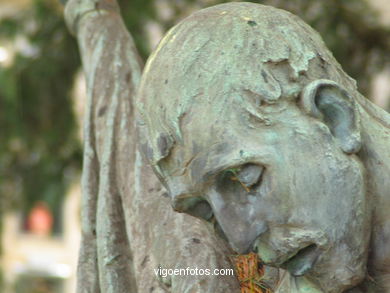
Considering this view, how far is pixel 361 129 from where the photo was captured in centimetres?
176

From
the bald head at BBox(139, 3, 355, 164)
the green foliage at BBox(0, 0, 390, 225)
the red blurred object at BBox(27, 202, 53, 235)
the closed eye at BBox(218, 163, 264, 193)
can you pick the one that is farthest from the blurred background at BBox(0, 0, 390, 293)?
the red blurred object at BBox(27, 202, 53, 235)

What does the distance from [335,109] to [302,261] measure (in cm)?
24

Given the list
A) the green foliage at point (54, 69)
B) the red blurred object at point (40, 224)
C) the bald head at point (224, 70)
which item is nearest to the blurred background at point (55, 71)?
the green foliage at point (54, 69)

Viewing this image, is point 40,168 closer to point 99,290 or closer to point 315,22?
point 315,22

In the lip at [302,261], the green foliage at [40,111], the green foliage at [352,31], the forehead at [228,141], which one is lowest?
the green foliage at [40,111]

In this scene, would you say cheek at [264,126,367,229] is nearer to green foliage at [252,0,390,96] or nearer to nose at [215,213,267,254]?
nose at [215,213,267,254]

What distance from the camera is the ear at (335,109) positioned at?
1699mm

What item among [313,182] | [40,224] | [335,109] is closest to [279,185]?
[313,182]

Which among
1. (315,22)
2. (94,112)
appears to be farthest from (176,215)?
(315,22)

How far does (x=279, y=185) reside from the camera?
5.49 feet

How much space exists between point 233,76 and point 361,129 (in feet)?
0.75

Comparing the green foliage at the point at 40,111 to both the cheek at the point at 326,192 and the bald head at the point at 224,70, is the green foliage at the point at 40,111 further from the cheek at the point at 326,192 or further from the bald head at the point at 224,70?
the cheek at the point at 326,192

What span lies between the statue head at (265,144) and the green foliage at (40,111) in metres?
2.58

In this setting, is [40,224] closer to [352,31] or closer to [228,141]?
[352,31]
